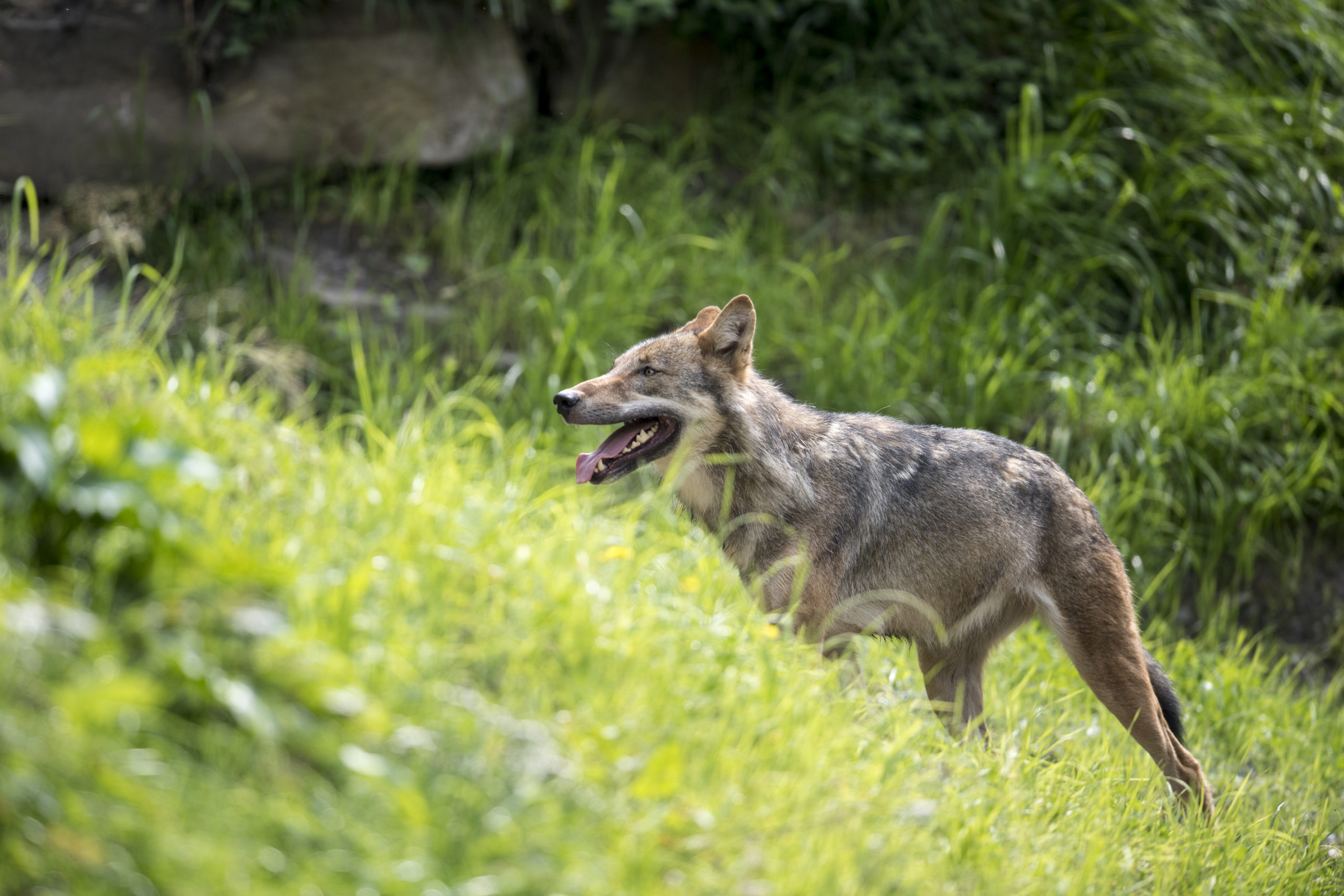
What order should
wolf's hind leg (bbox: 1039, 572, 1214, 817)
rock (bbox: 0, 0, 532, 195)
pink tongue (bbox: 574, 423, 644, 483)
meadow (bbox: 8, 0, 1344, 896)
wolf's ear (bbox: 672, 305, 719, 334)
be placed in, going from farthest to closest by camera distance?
rock (bbox: 0, 0, 532, 195) → wolf's ear (bbox: 672, 305, 719, 334) → wolf's hind leg (bbox: 1039, 572, 1214, 817) → pink tongue (bbox: 574, 423, 644, 483) → meadow (bbox: 8, 0, 1344, 896)

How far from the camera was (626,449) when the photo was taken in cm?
469

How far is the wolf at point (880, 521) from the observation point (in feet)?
15.3

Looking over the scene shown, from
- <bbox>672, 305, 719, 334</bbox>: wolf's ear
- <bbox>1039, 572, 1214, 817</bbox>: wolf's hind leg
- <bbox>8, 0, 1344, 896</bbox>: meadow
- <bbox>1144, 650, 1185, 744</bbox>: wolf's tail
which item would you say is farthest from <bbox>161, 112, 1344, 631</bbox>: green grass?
<bbox>1039, 572, 1214, 817</bbox>: wolf's hind leg

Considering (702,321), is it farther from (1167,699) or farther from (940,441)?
(1167,699)

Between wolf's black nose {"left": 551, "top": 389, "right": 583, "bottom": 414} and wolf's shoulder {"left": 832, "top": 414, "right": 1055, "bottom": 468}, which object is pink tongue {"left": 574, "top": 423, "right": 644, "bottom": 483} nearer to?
wolf's black nose {"left": 551, "top": 389, "right": 583, "bottom": 414}

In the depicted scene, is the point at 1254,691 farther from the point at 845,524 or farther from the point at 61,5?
the point at 61,5

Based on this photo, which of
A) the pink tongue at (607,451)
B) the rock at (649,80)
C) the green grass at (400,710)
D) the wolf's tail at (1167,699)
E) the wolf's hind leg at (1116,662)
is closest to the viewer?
the green grass at (400,710)

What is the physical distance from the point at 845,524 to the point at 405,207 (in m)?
4.75

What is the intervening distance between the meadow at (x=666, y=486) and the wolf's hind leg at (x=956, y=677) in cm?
19

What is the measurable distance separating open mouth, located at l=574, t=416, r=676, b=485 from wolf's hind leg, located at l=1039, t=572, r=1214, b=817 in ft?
6.21

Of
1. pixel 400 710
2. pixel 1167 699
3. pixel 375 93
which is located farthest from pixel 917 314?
pixel 400 710

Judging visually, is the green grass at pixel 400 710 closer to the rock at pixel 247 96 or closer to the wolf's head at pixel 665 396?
the wolf's head at pixel 665 396

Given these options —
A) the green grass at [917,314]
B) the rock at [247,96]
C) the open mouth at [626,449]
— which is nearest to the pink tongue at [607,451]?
the open mouth at [626,449]

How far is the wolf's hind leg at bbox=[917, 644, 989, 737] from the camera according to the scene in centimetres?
506
